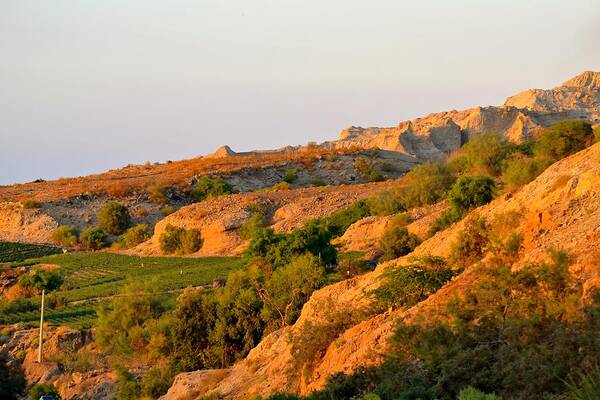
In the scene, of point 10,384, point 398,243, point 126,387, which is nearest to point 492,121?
point 398,243

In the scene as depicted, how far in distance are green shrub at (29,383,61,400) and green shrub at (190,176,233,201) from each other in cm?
4723

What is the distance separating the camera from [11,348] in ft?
111

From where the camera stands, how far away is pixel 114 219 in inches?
2660

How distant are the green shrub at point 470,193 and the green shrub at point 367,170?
50.7 meters

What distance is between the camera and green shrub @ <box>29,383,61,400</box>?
85.7 feet

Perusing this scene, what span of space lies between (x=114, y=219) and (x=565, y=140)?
1714 inches

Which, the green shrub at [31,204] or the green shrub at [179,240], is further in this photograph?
the green shrub at [31,204]

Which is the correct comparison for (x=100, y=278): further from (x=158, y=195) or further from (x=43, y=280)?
(x=158, y=195)

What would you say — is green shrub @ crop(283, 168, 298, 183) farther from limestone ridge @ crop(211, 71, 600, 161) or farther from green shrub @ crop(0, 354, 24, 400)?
green shrub @ crop(0, 354, 24, 400)

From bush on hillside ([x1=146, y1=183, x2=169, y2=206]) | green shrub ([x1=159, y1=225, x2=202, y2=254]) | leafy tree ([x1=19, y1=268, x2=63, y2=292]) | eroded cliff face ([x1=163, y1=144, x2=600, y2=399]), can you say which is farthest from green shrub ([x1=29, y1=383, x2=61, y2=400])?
bush on hillside ([x1=146, y1=183, x2=169, y2=206])

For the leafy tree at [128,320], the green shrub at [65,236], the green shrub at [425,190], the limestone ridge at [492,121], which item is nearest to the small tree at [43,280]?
the leafy tree at [128,320]

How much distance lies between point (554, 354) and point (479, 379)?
3.31 feet

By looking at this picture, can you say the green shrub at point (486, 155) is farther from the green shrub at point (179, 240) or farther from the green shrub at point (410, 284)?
the green shrub at point (410, 284)

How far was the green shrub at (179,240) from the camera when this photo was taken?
53906 millimetres
